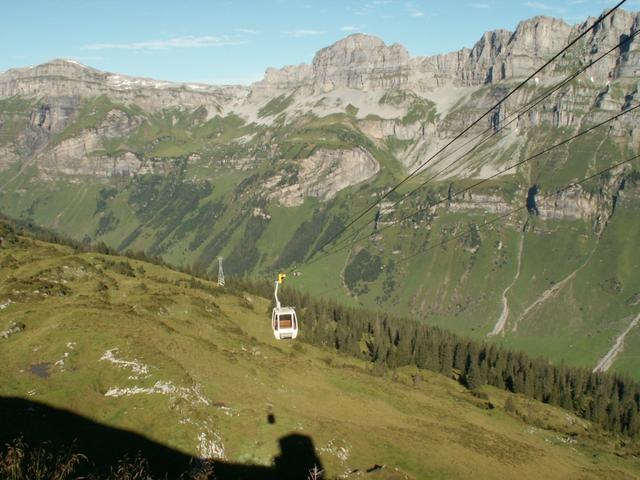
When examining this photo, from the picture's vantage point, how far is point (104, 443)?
53781mm

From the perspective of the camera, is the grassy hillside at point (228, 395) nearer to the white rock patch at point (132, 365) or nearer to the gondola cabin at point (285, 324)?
the white rock patch at point (132, 365)

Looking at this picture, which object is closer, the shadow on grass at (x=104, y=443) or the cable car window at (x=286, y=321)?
the shadow on grass at (x=104, y=443)

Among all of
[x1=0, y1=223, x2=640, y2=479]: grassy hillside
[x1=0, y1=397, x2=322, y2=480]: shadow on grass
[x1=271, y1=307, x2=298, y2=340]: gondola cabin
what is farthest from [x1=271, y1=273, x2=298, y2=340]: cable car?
[x1=0, y1=397, x2=322, y2=480]: shadow on grass

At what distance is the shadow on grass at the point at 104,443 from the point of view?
50.6 meters

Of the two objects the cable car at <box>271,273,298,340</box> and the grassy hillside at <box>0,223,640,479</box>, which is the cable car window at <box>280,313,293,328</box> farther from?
the grassy hillside at <box>0,223,640,479</box>

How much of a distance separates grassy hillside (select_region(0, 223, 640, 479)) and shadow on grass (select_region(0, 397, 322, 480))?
78.8 inches

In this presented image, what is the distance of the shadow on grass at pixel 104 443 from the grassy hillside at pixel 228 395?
2001 millimetres

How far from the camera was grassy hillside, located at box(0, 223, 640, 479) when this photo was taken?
2584 inches

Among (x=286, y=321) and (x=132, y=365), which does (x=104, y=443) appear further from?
(x=286, y=321)

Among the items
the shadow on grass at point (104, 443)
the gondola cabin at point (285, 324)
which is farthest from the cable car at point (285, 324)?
the shadow on grass at point (104, 443)

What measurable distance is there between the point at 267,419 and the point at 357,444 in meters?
12.3

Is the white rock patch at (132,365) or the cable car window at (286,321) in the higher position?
the cable car window at (286,321)

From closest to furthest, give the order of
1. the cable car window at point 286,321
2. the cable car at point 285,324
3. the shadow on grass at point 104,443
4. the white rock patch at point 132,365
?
the shadow on grass at point 104,443
the white rock patch at point 132,365
the cable car at point 285,324
the cable car window at point 286,321

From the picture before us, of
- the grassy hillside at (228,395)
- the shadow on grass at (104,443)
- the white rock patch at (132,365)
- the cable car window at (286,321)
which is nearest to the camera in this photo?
the shadow on grass at (104,443)
